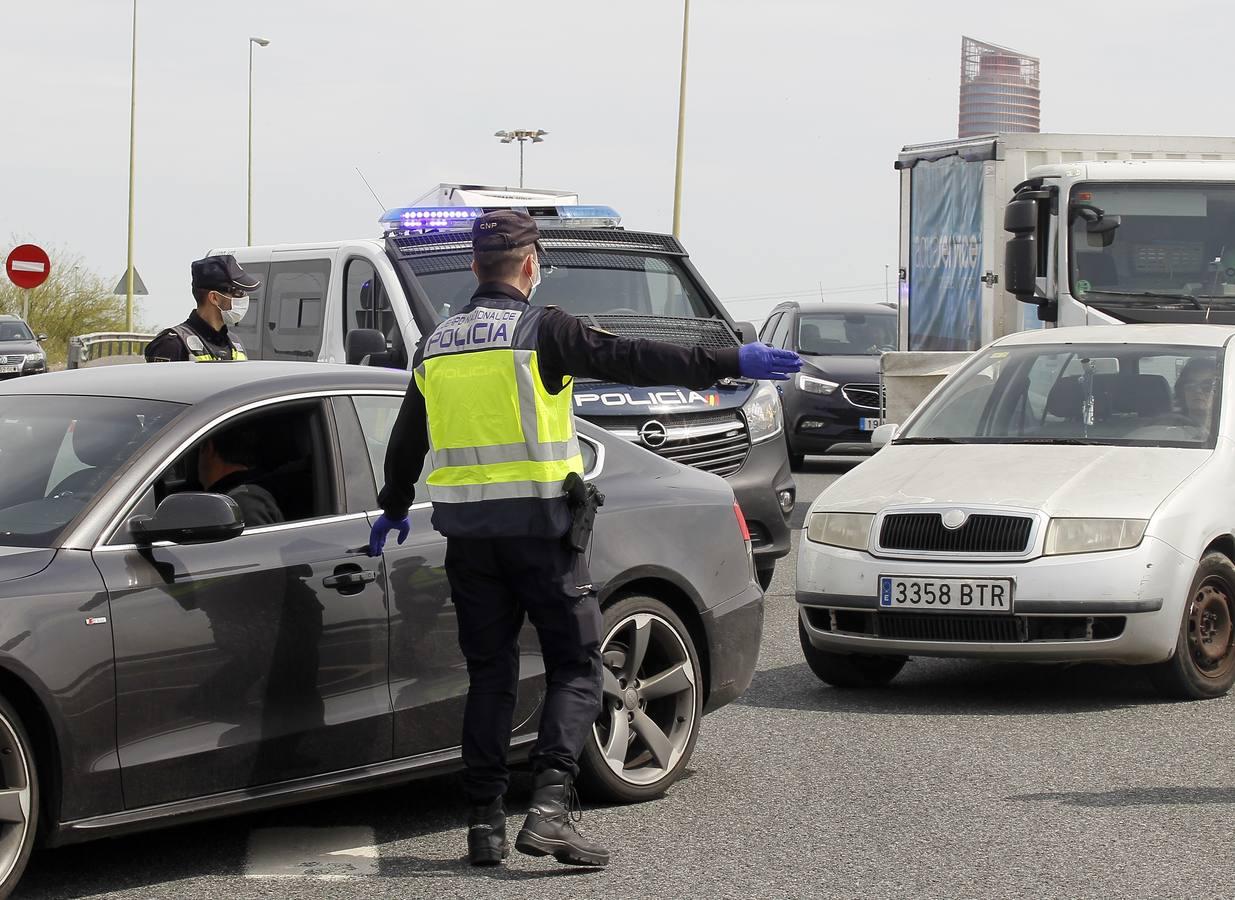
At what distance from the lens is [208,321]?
9070 millimetres

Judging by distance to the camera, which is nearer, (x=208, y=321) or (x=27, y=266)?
(x=208, y=321)

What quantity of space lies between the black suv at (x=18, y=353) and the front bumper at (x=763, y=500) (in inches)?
1392

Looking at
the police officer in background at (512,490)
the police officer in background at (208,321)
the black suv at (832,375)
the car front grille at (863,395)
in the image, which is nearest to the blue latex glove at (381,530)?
the police officer in background at (512,490)

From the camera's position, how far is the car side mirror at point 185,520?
17.3 feet

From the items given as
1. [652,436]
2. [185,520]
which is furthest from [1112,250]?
[185,520]

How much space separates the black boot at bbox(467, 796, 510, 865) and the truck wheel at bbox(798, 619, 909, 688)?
3218 mm

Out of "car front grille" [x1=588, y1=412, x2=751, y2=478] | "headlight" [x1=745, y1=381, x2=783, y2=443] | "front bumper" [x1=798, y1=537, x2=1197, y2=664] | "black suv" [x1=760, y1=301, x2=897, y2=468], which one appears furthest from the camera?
"black suv" [x1=760, y1=301, x2=897, y2=468]

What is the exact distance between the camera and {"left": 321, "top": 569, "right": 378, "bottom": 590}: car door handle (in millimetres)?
5691

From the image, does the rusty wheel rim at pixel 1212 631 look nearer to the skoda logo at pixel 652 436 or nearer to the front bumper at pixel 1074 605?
the front bumper at pixel 1074 605

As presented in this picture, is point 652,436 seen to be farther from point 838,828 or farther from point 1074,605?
point 838,828

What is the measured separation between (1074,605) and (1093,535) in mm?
304

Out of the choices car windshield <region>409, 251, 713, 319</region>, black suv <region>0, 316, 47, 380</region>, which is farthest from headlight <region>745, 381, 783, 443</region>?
black suv <region>0, 316, 47, 380</region>

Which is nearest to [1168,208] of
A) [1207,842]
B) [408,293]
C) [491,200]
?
[491,200]

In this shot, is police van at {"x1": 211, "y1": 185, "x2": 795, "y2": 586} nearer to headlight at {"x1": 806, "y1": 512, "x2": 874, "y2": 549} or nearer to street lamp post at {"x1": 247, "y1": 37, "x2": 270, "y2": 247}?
headlight at {"x1": 806, "y1": 512, "x2": 874, "y2": 549}
